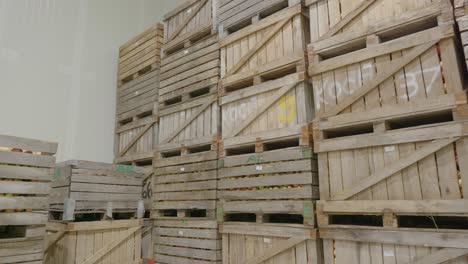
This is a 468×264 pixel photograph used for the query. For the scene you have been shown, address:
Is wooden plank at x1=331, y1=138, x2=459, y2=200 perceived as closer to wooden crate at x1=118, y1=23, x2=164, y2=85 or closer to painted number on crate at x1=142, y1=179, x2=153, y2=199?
painted number on crate at x1=142, y1=179, x2=153, y2=199

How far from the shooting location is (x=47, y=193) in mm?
4707

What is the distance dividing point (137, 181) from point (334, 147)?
12.8 ft

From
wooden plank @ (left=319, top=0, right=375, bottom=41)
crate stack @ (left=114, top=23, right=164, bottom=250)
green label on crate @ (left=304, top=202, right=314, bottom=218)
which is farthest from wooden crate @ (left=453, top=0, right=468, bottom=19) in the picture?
crate stack @ (left=114, top=23, right=164, bottom=250)

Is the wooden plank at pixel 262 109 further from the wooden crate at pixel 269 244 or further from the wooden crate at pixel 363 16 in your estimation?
the wooden crate at pixel 269 244

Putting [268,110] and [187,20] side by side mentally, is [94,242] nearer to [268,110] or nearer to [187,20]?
[268,110]

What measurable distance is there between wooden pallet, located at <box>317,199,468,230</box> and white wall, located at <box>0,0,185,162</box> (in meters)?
5.82

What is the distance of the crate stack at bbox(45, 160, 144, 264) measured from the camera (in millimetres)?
5801

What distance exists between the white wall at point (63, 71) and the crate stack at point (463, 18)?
23.9 feet

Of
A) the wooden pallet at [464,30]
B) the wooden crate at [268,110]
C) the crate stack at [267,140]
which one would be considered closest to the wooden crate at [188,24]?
the crate stack at [267,140]

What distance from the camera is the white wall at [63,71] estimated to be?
7.43m

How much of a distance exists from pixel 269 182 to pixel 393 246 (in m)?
1.74

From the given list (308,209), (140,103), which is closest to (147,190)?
(140,103)

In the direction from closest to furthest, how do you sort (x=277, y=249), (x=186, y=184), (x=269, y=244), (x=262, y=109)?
(x=277, y=249) → (x=269, y=244) → (x=262, y=109) → (x=186, y=184)

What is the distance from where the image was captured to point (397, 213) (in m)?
3.88
